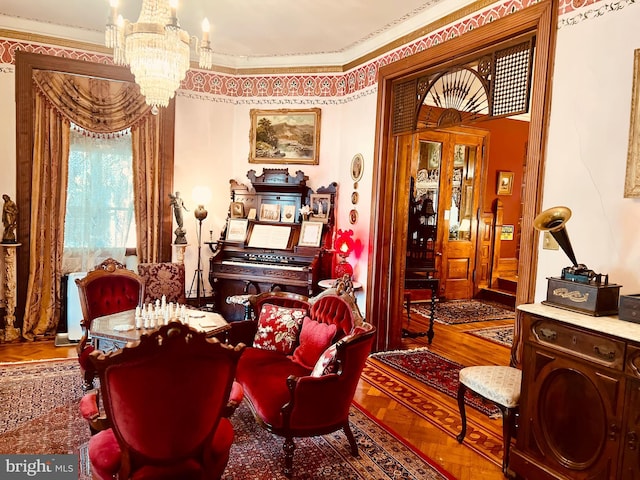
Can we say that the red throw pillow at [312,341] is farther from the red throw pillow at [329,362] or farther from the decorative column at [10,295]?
the decorative column at [10,295]

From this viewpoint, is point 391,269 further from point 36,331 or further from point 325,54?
point 36,331

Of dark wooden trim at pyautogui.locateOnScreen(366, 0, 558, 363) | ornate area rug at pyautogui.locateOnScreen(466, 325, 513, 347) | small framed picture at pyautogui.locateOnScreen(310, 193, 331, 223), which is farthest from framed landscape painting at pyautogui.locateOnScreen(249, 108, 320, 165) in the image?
ornate area rug at pyautogui.locateOnScreen(466, 325, 513, 347)

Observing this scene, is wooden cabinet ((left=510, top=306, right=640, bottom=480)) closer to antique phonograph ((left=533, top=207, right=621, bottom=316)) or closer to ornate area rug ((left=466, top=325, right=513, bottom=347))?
antique phonograph ((left=533, top=207, right=621, bottom=316))

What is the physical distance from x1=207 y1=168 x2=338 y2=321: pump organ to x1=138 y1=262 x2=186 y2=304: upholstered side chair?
81 centimetres

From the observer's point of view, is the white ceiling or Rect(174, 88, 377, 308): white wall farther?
Rect(174, 88, 377, 308): white wall

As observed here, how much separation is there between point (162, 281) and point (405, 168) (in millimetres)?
2880

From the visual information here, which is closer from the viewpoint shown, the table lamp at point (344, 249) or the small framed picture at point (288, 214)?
the table lamp at point (344, 249)

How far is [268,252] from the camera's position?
559 cm

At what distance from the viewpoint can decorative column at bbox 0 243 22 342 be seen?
4.91 metres

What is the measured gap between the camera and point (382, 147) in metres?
4.94

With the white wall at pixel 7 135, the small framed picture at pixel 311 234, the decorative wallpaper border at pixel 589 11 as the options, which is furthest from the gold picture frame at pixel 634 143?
the white wall at pixel 7 135

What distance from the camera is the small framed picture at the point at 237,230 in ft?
19.0

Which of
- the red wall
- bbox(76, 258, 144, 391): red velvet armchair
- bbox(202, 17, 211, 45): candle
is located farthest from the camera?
the red wall

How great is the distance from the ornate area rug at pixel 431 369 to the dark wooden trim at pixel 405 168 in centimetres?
25
